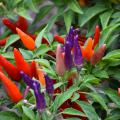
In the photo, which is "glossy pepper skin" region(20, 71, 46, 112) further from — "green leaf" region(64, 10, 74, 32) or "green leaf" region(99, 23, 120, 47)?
"green leaf" region(64, 10, 74, 32)

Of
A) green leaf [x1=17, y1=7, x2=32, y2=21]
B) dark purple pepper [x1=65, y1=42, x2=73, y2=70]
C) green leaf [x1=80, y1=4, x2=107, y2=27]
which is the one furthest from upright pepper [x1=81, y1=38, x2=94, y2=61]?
green leaf [x1=17, y1=7, x2=32, y2=21]

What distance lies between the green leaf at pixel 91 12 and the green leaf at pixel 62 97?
22.8 inches

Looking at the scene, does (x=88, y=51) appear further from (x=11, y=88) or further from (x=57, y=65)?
(x=11, y=88)

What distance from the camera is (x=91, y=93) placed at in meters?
1.46

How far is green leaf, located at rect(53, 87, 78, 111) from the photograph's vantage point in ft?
4.52

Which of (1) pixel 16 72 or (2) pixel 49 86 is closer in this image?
(2) pixel 49 86

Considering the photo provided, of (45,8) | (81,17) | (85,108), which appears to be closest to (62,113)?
(85,108)

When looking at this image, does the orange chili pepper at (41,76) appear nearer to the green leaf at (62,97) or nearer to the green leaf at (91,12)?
the green leaf at (62,97)

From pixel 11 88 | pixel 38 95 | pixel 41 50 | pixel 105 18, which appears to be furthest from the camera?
pixel 105 18

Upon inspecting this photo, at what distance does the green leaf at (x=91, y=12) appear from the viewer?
76.1 inches

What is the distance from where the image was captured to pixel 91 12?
1.95 m

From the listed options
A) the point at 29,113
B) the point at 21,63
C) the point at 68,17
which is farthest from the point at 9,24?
the point at 29,113

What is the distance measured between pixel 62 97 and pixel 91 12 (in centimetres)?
65

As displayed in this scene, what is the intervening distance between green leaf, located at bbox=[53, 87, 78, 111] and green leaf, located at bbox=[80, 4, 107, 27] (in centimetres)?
58
